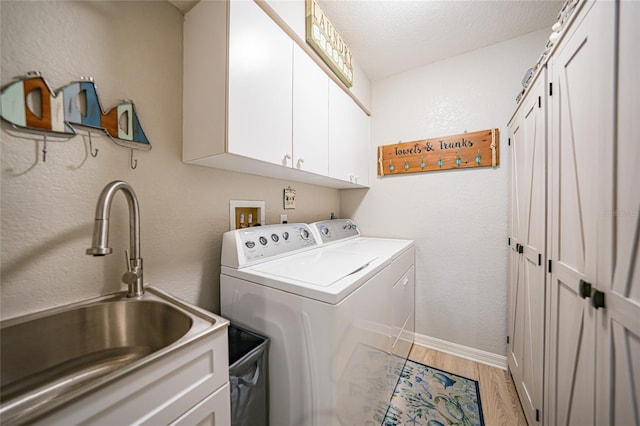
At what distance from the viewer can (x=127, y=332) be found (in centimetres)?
92

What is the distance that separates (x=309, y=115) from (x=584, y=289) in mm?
1471

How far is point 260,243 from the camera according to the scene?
1.32 metres

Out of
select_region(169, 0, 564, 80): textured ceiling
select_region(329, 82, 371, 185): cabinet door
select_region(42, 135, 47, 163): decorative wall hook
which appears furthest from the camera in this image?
select_region(329, 82, 371, 185): cabinet door

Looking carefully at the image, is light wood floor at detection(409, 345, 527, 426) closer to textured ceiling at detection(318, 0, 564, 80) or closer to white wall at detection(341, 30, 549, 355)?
white wall at detection(341, 30, 549, 355)

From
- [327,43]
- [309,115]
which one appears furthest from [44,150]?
[327,43]

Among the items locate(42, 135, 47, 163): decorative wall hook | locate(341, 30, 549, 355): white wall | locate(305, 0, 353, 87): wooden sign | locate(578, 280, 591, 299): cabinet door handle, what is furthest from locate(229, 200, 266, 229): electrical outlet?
locate(578, 280, 591, 299): cabinet door handle

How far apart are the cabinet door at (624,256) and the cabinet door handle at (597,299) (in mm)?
13

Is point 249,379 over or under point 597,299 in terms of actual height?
under

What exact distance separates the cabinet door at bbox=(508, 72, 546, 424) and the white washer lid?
0.86 metres

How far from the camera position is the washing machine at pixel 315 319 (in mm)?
889

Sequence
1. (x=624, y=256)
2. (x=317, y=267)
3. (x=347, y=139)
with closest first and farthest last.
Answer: (x=624, y=256), (x=317, y=267), (x=347, y=139)

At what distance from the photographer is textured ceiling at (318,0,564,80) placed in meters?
1.52

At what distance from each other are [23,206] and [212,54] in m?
0.91

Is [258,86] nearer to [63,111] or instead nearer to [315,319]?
[63,111]
